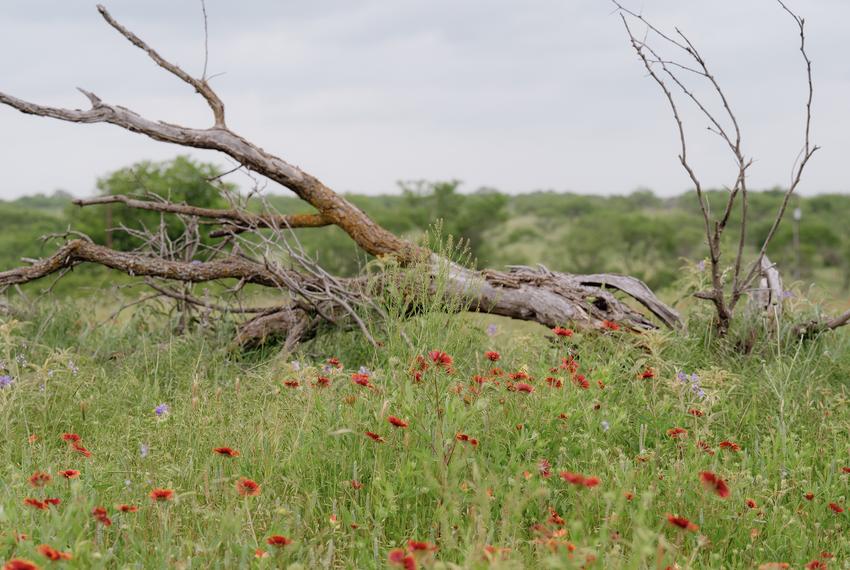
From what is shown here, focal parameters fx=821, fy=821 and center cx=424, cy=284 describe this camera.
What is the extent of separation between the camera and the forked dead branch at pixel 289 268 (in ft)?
18.2

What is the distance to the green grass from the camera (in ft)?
8.26

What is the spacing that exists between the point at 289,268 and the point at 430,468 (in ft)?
10.1

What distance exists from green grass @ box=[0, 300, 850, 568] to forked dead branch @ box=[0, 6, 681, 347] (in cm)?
95

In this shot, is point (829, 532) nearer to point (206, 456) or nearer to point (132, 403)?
point (206, 456)

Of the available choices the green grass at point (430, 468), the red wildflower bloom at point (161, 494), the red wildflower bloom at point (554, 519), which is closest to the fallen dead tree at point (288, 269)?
the green grass at point (430, 468)

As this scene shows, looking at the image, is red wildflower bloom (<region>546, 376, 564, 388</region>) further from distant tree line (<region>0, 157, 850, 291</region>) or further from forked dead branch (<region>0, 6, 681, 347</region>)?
distant tree line (<region>0, 157, 850, 291</region>)

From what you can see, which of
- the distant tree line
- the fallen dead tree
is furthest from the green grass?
the distant tree line

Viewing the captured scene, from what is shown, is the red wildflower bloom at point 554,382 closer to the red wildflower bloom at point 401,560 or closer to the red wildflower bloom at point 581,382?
the red wildflower bloom at point 581,382

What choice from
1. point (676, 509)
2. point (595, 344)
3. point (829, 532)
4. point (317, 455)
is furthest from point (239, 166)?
point (829, 532)

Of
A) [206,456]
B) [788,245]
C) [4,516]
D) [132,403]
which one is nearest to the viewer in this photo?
[4,516]

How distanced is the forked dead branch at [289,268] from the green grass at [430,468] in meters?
0.95

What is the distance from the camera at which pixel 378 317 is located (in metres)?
5.52

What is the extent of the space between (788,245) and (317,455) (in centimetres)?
4184

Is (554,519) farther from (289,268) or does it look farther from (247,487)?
(289,268)
